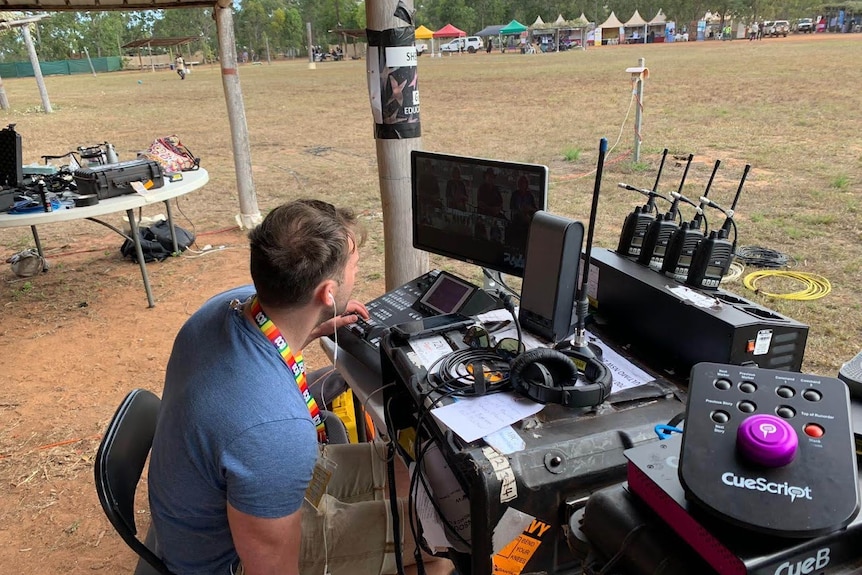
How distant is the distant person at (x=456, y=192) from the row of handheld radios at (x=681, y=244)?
63 centimetres

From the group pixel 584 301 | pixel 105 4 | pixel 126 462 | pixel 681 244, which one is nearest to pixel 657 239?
pixel 681 244

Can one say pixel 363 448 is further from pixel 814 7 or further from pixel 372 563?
pixel 814 7

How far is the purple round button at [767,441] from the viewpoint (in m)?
0.74

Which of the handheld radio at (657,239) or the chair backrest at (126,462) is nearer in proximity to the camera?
the chair backrest at (126,462)

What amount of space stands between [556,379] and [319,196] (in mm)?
7227

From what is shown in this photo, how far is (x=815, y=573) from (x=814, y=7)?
68.9 meters

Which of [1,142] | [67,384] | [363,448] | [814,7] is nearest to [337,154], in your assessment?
[1,142]

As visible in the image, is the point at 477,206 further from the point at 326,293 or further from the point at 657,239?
the point at 326,293

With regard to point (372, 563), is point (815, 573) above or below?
above

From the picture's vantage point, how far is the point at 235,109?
6441 millimetres

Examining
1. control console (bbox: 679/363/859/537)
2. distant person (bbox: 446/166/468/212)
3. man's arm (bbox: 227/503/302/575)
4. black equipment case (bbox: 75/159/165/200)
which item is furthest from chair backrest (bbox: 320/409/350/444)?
black equipment case (bbox: 75/159/165/200)

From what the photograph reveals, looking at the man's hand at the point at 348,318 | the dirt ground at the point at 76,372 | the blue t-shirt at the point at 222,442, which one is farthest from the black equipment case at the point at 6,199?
the blue t-shirt at the point at 222,442

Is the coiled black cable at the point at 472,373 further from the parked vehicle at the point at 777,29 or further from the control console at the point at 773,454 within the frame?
the parked vehicle at the point at 777,29

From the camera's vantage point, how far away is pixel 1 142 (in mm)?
4371
